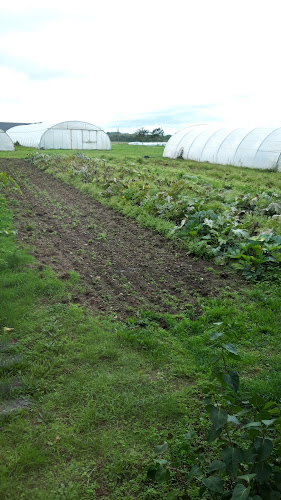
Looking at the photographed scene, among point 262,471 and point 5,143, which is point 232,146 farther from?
point 262,471

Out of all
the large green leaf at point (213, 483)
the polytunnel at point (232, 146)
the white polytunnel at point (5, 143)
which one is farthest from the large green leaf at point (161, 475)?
the white polytunnel at point (5, 143)

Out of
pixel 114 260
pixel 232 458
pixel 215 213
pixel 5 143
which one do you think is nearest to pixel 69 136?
pixel 5 143

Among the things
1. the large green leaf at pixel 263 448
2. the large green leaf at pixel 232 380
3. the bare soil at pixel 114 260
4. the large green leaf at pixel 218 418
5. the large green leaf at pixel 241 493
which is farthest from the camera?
the bare soil at pixel 114 260

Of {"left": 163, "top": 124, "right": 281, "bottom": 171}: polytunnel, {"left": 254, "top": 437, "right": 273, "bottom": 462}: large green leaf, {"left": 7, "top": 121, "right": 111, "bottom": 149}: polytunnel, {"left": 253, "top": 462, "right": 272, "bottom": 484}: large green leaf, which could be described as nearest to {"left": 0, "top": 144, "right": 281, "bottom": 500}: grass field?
{"left": 254, "top": 437, "right": 273, "bottom": 462}: large green leaf

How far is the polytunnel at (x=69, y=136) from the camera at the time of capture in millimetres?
29125

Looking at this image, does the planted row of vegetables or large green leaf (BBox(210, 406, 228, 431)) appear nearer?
large green leaf (BBox(210, 406, 228, 431))

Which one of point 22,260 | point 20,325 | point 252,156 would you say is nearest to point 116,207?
point 22,260

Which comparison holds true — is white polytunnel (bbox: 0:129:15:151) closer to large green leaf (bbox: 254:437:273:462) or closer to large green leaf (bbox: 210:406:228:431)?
large green leaf (bbox: 210:406:228:431)

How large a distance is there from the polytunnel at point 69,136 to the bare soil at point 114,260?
21.1 meters

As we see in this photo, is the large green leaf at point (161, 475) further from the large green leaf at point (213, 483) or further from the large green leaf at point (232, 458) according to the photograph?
the large green leaf at point (232, 458)

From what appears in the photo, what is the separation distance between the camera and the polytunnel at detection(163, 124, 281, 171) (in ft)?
53.2

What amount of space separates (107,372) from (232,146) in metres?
16.9

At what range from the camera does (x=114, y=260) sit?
19.8ft

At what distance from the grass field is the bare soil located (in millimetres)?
211
